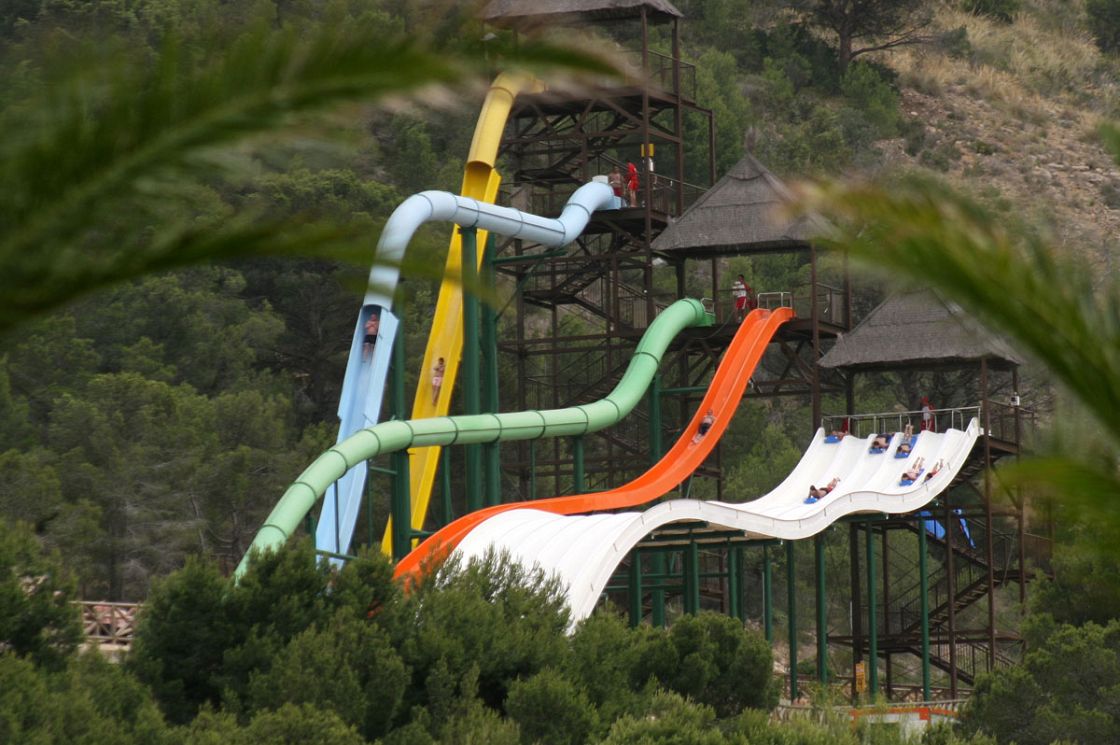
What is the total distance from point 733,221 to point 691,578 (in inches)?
232

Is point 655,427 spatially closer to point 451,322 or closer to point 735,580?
point 735,580

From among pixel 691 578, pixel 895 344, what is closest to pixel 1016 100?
pixel 895 344

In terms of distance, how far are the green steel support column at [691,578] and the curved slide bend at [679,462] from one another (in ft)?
3.44

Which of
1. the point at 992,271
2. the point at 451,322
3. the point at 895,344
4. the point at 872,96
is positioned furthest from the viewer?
the point at 872,96

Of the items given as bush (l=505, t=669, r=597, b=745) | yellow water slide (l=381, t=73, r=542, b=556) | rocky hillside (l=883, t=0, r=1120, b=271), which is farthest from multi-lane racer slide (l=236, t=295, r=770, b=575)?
rocky hillside (l=883, t=0, r=1120, b=271)

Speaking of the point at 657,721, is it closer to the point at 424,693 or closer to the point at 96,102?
the point at 424,693

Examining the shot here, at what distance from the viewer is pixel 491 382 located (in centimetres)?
2481

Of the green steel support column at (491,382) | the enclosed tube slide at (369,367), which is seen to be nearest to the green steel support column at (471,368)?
the green steel support column at (491,382)

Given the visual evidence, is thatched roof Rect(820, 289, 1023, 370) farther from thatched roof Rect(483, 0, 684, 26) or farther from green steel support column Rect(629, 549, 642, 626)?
green steel support column Rect(629, 549, 642, 626)

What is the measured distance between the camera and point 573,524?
778 inches

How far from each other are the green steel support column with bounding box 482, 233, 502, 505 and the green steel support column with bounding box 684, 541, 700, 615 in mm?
2202

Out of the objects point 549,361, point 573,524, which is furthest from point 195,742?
point 549,361

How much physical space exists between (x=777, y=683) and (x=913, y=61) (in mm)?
48629

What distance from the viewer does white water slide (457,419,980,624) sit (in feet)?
61.1
